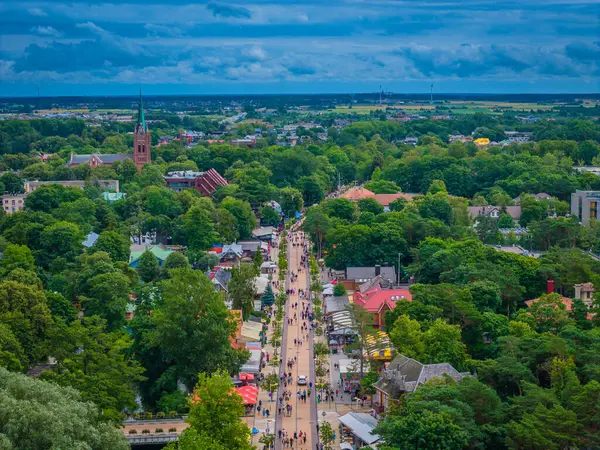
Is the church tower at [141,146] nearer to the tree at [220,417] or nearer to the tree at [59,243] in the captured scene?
the tree at [59,243]

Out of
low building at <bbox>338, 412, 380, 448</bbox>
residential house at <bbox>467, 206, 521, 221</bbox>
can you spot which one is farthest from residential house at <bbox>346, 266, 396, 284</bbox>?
low building at <bbox>338, 412, 380, 448</bbox>

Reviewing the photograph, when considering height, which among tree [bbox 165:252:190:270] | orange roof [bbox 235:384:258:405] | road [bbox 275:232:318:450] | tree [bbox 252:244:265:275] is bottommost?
road [bbox 275:232:318:450]

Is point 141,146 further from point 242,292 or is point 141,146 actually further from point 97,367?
point 97,367

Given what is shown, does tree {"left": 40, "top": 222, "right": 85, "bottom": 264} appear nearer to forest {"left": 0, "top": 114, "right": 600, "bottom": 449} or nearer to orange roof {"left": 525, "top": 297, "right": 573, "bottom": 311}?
forest {"left": 0, "top": 114, "right": 600, "bottom": 449}

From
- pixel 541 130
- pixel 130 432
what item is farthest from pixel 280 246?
pixel 541 130

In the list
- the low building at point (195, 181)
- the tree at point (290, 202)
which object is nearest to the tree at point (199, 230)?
the tree at point (290, 202)

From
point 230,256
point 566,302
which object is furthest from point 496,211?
point 566,302
